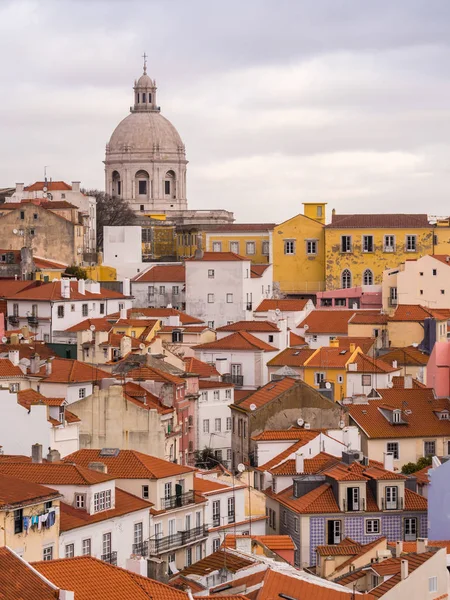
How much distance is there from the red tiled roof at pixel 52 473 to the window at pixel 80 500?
0.96 ft

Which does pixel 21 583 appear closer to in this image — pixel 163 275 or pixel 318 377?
pixel 318 377

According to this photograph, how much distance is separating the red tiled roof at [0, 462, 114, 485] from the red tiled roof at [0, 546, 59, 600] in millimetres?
12845

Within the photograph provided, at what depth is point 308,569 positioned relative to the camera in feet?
147

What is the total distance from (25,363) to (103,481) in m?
21.7

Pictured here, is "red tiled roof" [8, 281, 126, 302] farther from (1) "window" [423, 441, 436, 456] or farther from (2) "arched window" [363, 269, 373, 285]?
(1) "window" [423, 441, 436, 456]

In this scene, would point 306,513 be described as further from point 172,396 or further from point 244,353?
point 244,353

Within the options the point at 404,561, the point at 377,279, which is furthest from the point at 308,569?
the point at 377,279

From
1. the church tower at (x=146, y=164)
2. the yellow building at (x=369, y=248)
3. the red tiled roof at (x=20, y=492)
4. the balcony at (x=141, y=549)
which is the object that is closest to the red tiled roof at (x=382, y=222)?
the yellow building at (x=369, y=248)

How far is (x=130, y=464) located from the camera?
157 ft

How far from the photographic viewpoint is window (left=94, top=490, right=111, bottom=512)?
4284 centimetres

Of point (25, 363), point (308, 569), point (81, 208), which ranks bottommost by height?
point (308, 569)

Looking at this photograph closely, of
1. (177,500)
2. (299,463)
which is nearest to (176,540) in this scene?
(177,500)

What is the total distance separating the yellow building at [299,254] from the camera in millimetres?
107500

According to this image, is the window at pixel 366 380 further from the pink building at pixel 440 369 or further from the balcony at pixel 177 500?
the balcony at pixel 177 500
